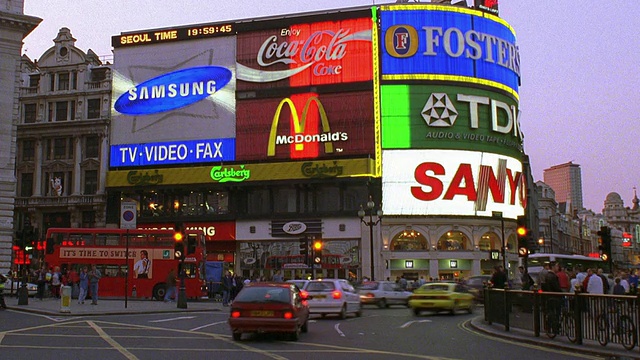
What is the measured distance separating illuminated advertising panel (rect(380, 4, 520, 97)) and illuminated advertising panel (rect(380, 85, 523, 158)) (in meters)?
1.34

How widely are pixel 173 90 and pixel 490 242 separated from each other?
33.4m

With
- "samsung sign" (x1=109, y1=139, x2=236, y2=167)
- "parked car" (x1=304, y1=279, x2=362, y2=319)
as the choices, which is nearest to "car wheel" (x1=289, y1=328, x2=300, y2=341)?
"parked car" (x1=304, y1=279, x2=362, y2=319)

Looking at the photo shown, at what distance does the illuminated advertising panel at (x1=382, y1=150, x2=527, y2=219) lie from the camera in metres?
62.7

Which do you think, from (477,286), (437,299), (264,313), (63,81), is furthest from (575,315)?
(63,81)

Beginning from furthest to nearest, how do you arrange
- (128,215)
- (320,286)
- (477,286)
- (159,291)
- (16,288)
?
(16,288) → (159,291) → (477,286) → (128,215) → (320,286)

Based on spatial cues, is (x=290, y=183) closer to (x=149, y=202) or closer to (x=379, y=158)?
(x=379, y=158)

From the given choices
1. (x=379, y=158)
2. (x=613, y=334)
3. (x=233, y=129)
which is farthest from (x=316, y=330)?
(x=233, y=129)

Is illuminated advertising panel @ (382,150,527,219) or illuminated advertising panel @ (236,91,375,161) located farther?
illuminated advertising panel @ (236,91,375,161)

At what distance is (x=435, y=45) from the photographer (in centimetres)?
6438

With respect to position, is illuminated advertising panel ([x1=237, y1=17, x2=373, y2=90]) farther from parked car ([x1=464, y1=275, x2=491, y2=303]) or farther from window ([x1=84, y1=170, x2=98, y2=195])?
parked car ([x1=464, y1=275, x2=491, y2=303])

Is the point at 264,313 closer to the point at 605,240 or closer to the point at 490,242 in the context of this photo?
the point at 605,240

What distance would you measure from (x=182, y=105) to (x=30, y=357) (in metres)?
56.5

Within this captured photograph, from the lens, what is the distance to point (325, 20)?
65.9m

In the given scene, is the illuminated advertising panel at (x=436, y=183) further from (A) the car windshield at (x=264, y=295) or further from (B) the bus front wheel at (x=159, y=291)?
(A) the car windshield at (x=264, y=295)
